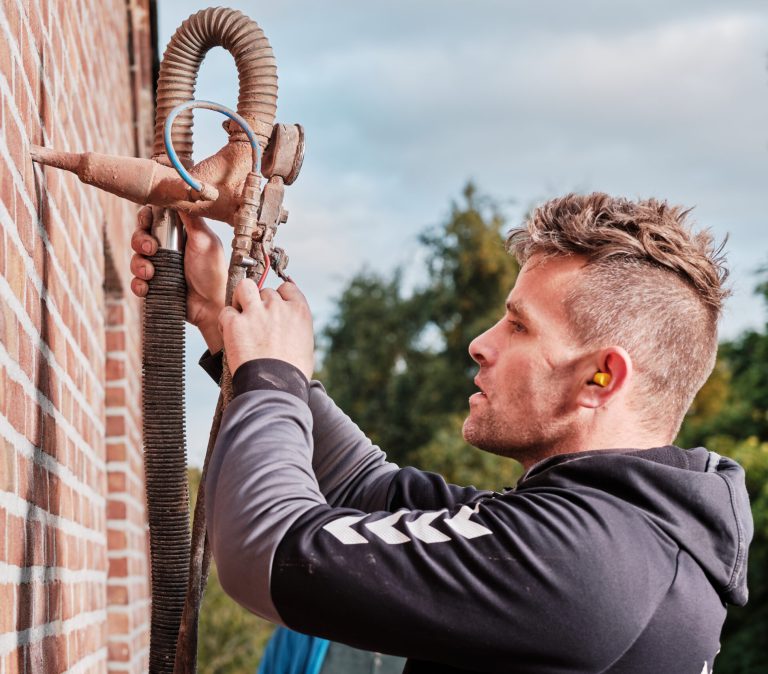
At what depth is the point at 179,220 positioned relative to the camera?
2225mm

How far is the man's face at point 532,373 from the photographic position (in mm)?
2033

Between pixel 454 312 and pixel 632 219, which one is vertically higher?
pixel 454 312

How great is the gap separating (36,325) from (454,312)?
27.4m

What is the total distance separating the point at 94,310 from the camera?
10.2ft

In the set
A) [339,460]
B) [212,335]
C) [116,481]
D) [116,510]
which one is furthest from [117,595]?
[212,335]

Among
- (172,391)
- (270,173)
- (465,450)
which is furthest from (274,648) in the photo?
(465,450)

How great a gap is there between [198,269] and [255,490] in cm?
75

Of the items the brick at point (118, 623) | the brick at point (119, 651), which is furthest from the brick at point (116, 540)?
the brick at point (119, 651)

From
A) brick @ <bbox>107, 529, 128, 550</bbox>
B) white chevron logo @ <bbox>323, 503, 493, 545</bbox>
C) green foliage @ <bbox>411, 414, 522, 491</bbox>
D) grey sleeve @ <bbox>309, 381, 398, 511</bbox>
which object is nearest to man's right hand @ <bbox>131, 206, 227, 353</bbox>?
grey sleeve @ <bbox>309, 381, 398, 511</bbox>

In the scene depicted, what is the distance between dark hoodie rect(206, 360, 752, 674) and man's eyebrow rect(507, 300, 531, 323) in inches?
15.0

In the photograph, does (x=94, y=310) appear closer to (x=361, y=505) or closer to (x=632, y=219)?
(x=361, y=505)

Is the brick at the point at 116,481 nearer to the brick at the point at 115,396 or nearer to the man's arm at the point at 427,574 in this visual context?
the brick at the point at 115,396

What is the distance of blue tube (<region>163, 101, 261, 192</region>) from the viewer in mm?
1987

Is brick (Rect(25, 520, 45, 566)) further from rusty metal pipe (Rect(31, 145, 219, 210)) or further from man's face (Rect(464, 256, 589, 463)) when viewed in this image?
man's face (Rect(464, 256, 589, 463))
